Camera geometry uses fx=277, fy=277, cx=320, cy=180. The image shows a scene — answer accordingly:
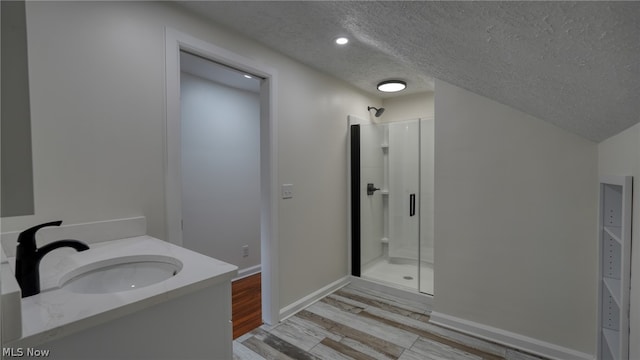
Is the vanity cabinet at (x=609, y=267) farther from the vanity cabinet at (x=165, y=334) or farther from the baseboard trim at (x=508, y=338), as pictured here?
the vanity cabinet at (x=165, y=334)

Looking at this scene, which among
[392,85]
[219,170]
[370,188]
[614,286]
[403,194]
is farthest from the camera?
[403,194]

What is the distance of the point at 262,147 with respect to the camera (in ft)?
7.54

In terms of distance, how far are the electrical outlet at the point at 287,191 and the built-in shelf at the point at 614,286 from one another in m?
2.11

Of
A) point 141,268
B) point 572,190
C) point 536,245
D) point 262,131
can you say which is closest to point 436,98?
point 572,190

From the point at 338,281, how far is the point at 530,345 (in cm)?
168

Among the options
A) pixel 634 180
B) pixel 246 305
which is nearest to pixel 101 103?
pixel 246 305

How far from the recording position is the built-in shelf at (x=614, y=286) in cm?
146

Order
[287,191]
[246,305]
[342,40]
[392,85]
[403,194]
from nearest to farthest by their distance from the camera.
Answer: [342,40] < [287,191] < [246,305] < [392,85] < [403,194]

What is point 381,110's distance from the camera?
11.3ft

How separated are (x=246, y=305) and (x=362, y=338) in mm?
1153

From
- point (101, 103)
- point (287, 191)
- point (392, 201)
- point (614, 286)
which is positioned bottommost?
point (614, 286)

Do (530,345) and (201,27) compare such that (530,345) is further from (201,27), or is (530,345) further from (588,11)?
(201,27)

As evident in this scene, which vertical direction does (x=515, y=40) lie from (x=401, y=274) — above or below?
above

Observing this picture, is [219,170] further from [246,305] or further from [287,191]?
[246,305]
